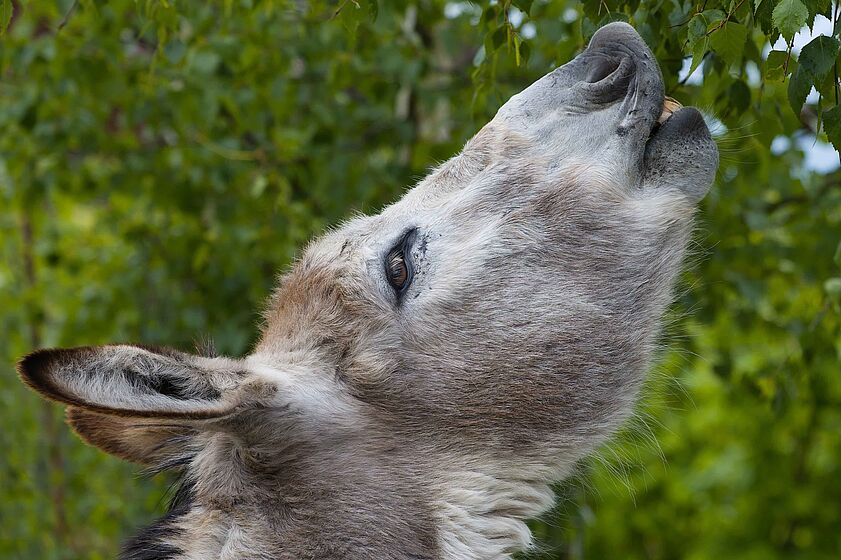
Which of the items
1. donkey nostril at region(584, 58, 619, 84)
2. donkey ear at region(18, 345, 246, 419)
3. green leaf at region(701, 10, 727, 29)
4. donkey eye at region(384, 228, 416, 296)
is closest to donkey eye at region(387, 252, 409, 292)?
donkey eye at region(384, 228, 416, 296)

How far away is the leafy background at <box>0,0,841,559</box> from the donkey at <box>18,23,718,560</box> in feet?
2.45

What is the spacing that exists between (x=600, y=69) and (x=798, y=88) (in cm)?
61

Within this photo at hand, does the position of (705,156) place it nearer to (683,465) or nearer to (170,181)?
(170,181)

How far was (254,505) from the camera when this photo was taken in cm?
270

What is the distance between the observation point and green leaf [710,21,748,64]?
7.81ft

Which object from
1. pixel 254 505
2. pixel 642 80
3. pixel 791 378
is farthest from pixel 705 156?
pixel 791 378

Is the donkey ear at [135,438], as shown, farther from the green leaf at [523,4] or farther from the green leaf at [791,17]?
the green leaf at [791,17]

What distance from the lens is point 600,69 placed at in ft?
9.21

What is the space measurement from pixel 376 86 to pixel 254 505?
3.00 m

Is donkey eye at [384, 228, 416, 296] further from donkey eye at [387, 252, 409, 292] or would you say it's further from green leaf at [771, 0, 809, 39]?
green leaf at [771, 0, 809, 39]

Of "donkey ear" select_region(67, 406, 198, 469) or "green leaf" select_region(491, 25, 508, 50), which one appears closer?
"donkey ear" select_region(67, 406, 198, 469)

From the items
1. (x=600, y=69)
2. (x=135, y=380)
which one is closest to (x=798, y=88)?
(x=600, y=69)

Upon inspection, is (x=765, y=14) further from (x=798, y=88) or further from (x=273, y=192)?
(x=273, y=192)

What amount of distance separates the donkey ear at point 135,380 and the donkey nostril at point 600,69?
4.05 ft
